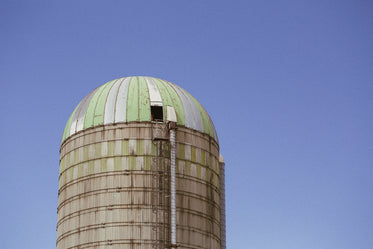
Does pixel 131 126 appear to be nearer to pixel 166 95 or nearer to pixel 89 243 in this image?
pixel 166 95

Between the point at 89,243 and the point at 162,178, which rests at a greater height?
the point at 162,178

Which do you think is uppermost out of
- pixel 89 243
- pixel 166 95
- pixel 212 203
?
pixel 166 95

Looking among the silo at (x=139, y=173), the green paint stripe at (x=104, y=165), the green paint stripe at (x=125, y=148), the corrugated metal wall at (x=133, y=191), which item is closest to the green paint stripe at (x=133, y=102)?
the silo at (x=139, y=173)

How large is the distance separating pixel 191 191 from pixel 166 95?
668 cm

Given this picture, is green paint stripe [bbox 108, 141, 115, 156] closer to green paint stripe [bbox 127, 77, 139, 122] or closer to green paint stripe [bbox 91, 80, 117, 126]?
green paint stripe [bbox 91, 80, 117, 126]

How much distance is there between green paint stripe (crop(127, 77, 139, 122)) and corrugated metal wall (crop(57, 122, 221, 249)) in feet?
2.13

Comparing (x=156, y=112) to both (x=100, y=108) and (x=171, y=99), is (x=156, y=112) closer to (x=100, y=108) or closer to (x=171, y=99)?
(x=171, y=99)

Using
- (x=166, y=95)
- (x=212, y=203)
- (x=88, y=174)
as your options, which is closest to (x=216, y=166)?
(x=212, y=203)

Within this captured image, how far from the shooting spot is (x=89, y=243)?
140ft

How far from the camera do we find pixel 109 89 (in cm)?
4684

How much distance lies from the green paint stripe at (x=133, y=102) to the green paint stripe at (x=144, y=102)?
0.85ft

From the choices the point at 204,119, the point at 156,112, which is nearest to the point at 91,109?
the point at 156,112

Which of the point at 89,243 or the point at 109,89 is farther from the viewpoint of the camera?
the point at 109,89

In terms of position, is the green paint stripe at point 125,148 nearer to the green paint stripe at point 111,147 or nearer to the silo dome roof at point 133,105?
the green paint stripe at point 111,147
